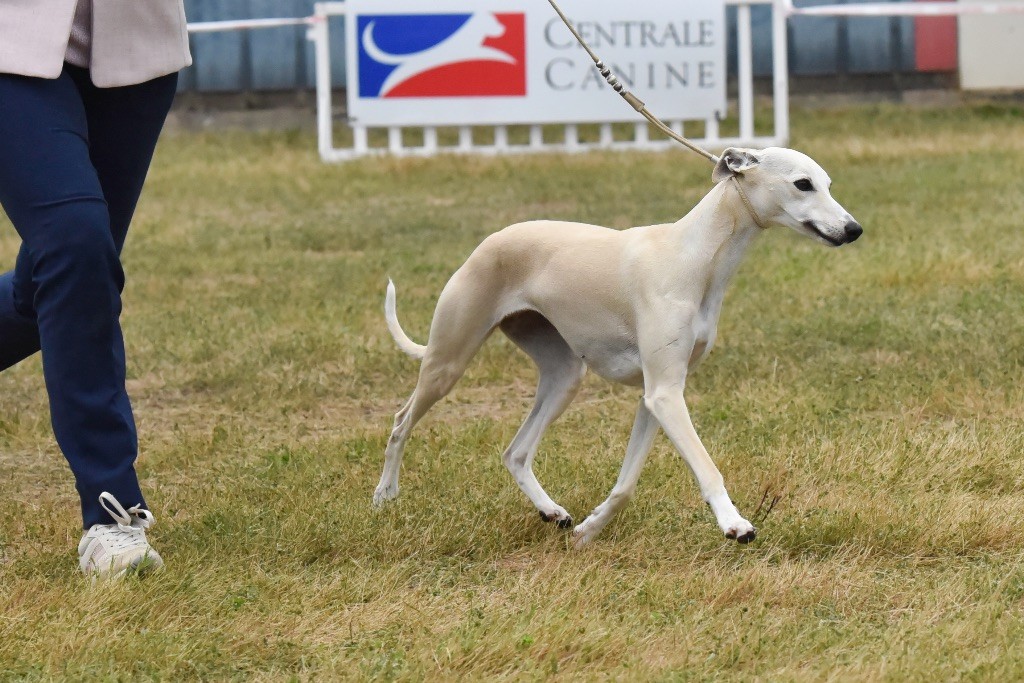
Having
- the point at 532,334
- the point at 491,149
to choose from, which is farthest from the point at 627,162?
the point at 532,334

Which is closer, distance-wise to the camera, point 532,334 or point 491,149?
point 532,334

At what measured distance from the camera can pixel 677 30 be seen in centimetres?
1434

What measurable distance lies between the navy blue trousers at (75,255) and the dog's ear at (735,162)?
149cm

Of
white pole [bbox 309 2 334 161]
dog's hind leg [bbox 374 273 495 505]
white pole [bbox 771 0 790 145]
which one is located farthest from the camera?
white pole [bbox 771 0 790 145]

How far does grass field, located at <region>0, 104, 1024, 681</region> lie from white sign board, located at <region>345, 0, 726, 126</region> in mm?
4829

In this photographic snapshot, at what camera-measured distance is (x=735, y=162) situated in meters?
3.87

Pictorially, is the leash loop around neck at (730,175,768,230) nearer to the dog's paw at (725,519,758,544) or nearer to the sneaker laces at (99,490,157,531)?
the dog's paw at (725,519,758,544)

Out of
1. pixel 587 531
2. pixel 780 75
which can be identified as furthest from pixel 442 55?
pixel 587 531

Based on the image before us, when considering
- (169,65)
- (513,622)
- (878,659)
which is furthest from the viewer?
(169,65)

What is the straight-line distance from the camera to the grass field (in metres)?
3.39

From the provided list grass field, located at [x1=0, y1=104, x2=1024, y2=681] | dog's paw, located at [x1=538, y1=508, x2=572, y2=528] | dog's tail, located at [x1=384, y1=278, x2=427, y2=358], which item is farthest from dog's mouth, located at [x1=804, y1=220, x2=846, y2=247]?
dog's tail, located at [x1=384, y1=278, x2=427, y2=358]

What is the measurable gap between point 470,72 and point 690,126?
3279mm

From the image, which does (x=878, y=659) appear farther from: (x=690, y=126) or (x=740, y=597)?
(x=690, y=126)

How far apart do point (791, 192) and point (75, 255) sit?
5.73ft
